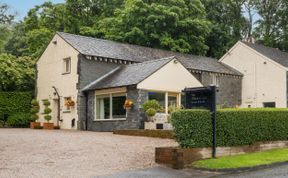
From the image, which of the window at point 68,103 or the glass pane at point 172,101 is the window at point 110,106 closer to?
the window at point 68,103

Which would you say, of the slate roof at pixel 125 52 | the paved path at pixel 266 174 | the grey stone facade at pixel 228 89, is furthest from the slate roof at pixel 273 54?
the paved path at pixel 266 174

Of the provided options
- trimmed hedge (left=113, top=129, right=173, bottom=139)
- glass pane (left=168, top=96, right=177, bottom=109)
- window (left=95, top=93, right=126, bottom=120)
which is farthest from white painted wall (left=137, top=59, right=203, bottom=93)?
trimmed hedge (left=113, top=129, right=173, bottom=139)

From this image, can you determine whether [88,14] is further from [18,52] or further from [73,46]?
[73,46]

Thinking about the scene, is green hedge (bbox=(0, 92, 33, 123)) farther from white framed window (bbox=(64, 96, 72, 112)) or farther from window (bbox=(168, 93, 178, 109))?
window (bbox=(168, 93, 178, 109))

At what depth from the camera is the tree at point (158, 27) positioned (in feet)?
154

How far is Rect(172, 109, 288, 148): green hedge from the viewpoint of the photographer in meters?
15.5

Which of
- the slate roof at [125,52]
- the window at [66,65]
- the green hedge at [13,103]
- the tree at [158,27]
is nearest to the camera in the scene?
the slate roof at [125,52]

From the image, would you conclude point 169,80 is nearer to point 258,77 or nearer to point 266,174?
point 258,77

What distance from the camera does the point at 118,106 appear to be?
1190 inches

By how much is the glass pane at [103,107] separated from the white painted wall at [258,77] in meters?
16.0

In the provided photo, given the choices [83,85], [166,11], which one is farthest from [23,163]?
[166,11]

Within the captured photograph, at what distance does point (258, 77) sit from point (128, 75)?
51.9 feet

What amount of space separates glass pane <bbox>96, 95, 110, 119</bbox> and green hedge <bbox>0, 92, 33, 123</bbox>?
341 inches

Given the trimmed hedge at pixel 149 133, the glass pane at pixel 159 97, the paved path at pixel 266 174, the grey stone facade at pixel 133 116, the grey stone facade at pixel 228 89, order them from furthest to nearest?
the grey stone facade at pixel 228 89 → the glass pane at pixel 159 97 → the grey stone facade at pixel 133 116 → the trimmed hedge at pixel 149 133 → the paved path at pixel 266 174
